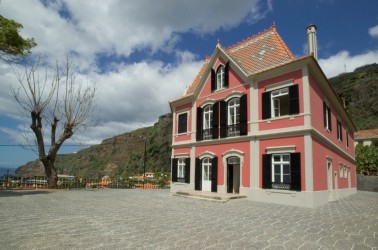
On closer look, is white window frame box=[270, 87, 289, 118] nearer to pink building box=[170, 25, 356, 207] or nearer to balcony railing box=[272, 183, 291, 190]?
pink building box=[170, 25, 356, 207]

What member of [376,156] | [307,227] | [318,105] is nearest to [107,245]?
[307,227]

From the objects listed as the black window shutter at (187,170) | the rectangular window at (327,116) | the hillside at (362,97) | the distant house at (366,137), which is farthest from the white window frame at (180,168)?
the hillside at (362,97)

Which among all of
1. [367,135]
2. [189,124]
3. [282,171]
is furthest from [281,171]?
[367,135]

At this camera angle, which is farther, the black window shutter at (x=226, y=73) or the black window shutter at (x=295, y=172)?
the black window shutter at (x=226, y=73)

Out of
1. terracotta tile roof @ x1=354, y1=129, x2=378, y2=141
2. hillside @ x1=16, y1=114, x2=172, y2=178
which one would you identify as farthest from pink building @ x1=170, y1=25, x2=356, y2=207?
hillside @ x1=16, y1=114, x2=172, y2=178

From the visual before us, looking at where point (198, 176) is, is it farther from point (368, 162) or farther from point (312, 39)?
point (368, 162)

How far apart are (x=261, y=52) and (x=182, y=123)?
7.94 meters

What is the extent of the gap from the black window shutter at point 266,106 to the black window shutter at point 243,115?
1.18 metres

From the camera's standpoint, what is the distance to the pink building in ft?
45.7

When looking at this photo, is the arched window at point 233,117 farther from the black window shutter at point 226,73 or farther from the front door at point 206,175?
the front door at point 206,175

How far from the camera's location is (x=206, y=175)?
18625mm

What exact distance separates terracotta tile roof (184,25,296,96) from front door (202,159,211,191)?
19.0ft

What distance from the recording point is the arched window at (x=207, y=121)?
18816 mm

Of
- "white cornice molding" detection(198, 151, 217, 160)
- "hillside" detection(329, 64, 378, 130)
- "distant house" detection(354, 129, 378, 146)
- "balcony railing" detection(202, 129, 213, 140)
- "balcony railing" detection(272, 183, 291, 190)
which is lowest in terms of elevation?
"balcony railing" detection(272, 183, 291, 190)
